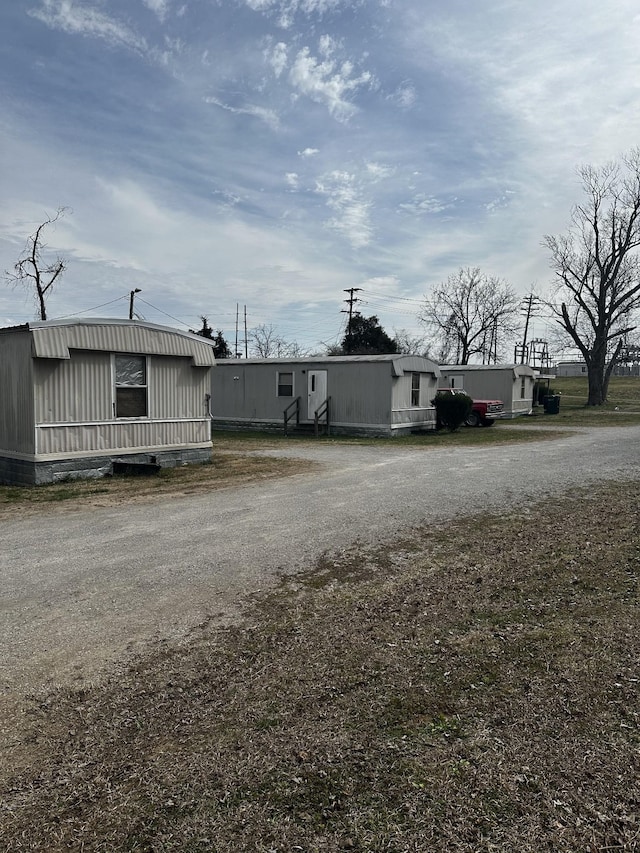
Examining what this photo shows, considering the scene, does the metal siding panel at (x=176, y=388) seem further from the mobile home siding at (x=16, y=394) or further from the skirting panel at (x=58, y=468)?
the mobile home siding at (x=16, y=394)

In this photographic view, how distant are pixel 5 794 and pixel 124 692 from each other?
2.64 feet

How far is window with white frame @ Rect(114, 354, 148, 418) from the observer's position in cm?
1093

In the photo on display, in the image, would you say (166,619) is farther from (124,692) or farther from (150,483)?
Result: (150,483)

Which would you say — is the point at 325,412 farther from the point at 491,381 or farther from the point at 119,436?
the point at 491,381

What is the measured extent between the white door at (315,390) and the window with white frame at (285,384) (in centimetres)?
73

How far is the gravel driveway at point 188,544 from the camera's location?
3.86m

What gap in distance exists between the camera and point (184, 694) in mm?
3166

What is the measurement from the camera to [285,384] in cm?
2016

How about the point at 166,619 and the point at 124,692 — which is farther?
the point at 166,619

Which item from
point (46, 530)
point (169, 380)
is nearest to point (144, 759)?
point (46, 530)

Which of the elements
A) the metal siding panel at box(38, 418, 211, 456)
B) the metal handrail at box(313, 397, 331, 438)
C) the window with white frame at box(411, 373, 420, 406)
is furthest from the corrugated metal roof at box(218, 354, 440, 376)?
the metal siding panel at box(38, 418, 211, 456)

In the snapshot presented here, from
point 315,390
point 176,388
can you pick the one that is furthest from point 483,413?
point 176,388

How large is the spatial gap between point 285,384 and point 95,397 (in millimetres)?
10054

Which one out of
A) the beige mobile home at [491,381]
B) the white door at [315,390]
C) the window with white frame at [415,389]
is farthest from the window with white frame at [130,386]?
the beige mobile home at [491,381]
